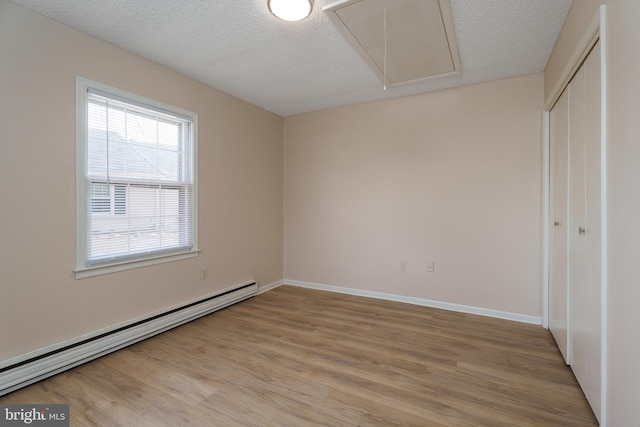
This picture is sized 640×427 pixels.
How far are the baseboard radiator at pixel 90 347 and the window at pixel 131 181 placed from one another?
514mm

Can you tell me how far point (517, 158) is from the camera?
117 inches

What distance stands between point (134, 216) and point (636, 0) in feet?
11.2

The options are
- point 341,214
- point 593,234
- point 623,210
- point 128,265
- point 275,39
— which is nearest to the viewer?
point 623,210

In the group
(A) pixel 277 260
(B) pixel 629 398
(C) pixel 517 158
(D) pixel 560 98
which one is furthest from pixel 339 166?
(B) pixel 629 398

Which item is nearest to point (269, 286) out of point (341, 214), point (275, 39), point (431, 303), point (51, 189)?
point (341, 214)

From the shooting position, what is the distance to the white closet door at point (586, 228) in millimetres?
1517

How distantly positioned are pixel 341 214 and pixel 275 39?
2.32 meters

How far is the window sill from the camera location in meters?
2.23

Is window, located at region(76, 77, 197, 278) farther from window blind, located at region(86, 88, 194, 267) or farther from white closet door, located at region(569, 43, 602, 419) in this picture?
white closet door, located at region(569, 43, 602, 419)

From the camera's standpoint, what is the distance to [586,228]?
1.70 m

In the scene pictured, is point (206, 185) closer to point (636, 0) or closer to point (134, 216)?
point (134, 216)

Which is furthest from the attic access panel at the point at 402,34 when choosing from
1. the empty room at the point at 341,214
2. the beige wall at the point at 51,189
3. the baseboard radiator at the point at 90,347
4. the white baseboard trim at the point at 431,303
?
the baseboard radiator at the point at 90,347

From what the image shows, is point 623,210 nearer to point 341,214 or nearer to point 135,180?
point 341,214

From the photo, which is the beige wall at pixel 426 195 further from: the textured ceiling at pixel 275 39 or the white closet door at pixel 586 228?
the white closet door at pixel 586 228
